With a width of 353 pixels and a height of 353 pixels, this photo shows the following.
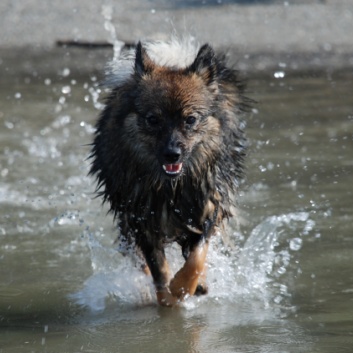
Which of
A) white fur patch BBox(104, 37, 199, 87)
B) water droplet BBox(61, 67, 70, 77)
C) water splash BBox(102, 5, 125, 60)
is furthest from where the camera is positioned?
water splash BBox(102, 5, 125, 60)

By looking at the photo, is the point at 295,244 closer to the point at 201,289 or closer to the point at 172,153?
the point at 201,289

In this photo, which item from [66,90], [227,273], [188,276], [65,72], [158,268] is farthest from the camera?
[65,72]

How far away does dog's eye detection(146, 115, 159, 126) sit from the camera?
5961mm

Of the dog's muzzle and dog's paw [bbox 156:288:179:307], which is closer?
the dog's muzzle

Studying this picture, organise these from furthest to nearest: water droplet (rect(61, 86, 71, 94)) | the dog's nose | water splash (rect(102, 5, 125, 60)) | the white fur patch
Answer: water splash (rect(102, 5, 125, 60)) < water droplet (rect(61, 86, 71, 94)) < the white fur patch < the dog's nose

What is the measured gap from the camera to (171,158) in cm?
589

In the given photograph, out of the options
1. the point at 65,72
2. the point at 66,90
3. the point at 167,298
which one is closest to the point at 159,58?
the point at 167,298

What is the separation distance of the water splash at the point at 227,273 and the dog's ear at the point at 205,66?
1067 mm

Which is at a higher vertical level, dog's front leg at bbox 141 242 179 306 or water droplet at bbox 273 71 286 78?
water droplet at bbox 273 71 286 78

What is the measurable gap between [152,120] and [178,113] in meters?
0.15

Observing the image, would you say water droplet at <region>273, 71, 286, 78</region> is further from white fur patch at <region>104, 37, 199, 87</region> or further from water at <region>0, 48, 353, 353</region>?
white fur patch at <region>104, 37, 199, 87</region>

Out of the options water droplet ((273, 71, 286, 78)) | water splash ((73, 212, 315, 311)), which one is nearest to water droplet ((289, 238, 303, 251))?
water splash ((73, 212, 315, 311))

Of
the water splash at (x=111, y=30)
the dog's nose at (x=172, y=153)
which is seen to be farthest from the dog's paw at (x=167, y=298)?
the water splash at (x=111, y=30)

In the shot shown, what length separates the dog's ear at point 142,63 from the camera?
627cm
